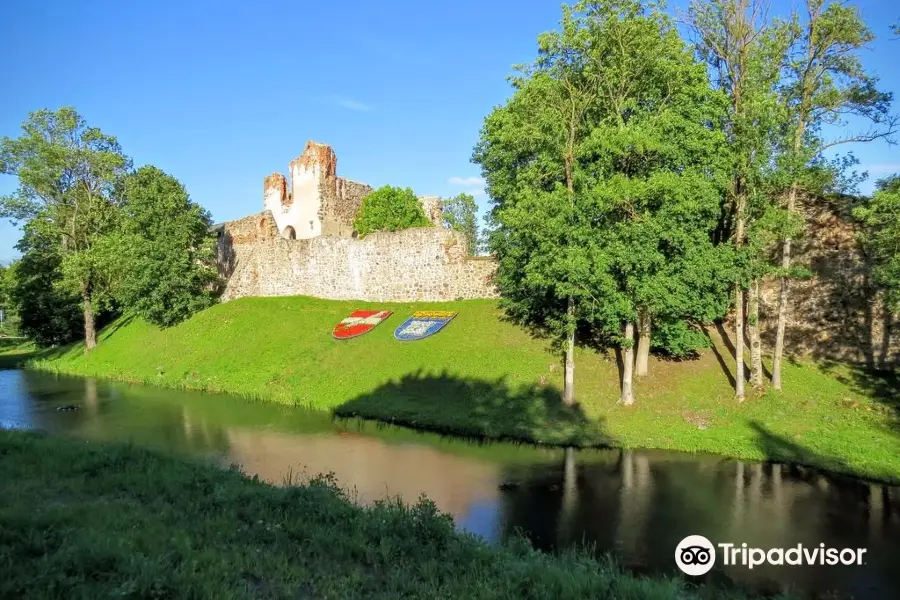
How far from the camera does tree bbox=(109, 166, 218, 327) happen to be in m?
33.6

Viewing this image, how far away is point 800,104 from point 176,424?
22467 millimetres

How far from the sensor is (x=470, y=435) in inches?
743

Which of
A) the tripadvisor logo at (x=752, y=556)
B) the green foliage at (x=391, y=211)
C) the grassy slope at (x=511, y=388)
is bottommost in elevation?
the tripadvisor logo at (x=752, y=556)

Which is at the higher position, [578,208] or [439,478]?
[578,208]

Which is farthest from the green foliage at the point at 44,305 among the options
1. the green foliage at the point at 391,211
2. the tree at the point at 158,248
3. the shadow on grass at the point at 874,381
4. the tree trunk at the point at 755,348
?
the shadow on grass at the point at 874,381

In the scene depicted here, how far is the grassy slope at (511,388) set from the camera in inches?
661

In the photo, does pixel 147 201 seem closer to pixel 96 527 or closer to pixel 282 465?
pixel 282 465

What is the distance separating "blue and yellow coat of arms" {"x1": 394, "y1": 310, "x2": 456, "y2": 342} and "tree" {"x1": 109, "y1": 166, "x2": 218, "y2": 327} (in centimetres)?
1486

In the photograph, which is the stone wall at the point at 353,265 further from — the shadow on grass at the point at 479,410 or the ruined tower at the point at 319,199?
the shadow on grass at the point at 479,410

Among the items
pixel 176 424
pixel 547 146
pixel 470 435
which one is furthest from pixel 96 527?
pixel 547 146

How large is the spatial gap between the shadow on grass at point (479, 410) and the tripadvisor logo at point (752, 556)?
6626 millimetres

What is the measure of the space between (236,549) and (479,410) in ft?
42.8

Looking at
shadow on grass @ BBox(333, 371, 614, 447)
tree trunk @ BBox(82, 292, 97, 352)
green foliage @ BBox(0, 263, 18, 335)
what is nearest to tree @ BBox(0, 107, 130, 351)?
tree trunk @ BBox(82, 292, 97, 352)

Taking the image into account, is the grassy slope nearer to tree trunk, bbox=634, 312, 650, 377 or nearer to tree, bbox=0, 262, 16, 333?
tree trunk, bbox=634, 312, 650, 377
